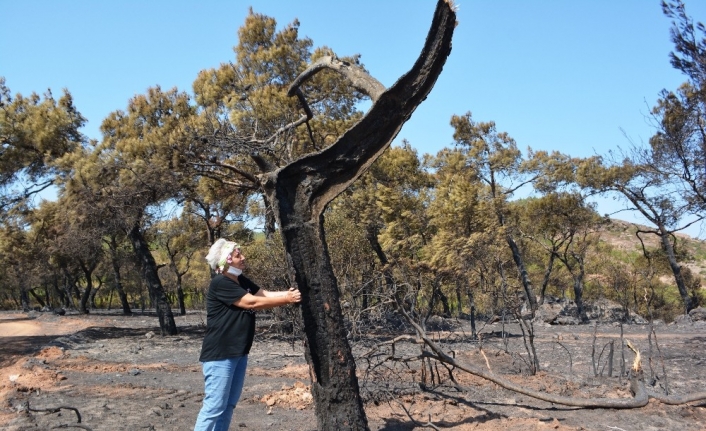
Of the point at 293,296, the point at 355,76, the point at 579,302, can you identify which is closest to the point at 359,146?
the point at 355,76

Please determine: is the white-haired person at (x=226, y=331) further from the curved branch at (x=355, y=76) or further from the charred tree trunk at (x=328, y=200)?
the curved branch at (x=355, y=76)

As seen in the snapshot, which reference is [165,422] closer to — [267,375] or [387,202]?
[267,375]

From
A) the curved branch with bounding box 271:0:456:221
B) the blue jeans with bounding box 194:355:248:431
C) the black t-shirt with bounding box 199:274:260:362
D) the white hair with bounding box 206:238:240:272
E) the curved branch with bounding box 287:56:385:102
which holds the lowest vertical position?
the blue jeans with bounding box 194:355:248:431

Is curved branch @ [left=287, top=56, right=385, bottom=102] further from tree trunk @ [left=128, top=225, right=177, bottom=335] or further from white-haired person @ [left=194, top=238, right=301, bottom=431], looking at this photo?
tree trunk @ [left=128, top=225, right=177, bottom=335]

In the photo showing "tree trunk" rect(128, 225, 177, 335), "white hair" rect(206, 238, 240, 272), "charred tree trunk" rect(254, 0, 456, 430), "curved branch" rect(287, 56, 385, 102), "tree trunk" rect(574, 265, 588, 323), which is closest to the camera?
"white hair" rect(206, 238, 240, 272)

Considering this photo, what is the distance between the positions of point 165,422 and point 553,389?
455cm

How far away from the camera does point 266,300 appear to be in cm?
410

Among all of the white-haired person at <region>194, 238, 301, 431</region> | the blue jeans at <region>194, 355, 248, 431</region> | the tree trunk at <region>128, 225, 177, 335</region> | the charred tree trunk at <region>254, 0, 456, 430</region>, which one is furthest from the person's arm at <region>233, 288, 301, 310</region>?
the tree trunk at <region>128, 225, 177, 335</region>

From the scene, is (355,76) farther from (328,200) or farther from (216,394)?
(216,394)

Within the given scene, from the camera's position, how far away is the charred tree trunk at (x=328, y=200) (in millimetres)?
4445

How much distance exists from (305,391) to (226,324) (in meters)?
2.92

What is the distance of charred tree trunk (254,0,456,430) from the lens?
4.45m

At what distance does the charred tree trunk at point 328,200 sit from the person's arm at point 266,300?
322 millimetres

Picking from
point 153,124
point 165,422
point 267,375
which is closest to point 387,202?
point 153,124
